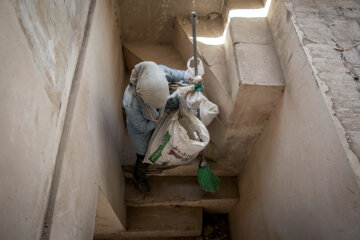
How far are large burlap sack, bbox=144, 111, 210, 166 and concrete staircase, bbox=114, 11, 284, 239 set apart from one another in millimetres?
356

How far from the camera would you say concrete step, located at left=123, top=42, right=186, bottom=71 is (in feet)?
11.5

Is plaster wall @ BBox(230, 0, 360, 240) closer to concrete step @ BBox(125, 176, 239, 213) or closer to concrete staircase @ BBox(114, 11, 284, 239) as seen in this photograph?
concrete staircase @ BBox(114, 11, 284, 239)

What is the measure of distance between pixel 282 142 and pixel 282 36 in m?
0.89

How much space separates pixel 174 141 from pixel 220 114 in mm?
638

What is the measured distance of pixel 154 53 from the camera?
358 cm

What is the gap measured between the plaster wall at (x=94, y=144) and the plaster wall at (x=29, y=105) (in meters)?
0.13

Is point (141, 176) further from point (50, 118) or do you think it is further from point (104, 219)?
point (50, 118)

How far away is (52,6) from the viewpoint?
142 cm

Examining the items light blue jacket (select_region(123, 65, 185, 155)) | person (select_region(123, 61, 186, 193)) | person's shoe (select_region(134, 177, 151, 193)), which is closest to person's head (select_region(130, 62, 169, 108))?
person (select_region(123, 61, 186, 193))

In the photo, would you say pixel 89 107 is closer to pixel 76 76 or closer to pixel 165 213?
pixel 76 76

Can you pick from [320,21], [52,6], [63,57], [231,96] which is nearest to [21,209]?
[63,57]

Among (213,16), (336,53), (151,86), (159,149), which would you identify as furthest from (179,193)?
(336,53)

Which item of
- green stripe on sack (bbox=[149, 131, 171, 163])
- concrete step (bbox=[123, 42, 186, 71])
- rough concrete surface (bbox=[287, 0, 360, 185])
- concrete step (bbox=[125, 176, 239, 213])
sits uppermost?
rough concrete surface (bbox=[287, 0, 360, 185])

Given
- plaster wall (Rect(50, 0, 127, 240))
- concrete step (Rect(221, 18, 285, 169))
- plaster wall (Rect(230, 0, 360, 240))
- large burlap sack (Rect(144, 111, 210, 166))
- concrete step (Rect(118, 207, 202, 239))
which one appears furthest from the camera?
concrete step (Rect(118, 207, 202, 239))
